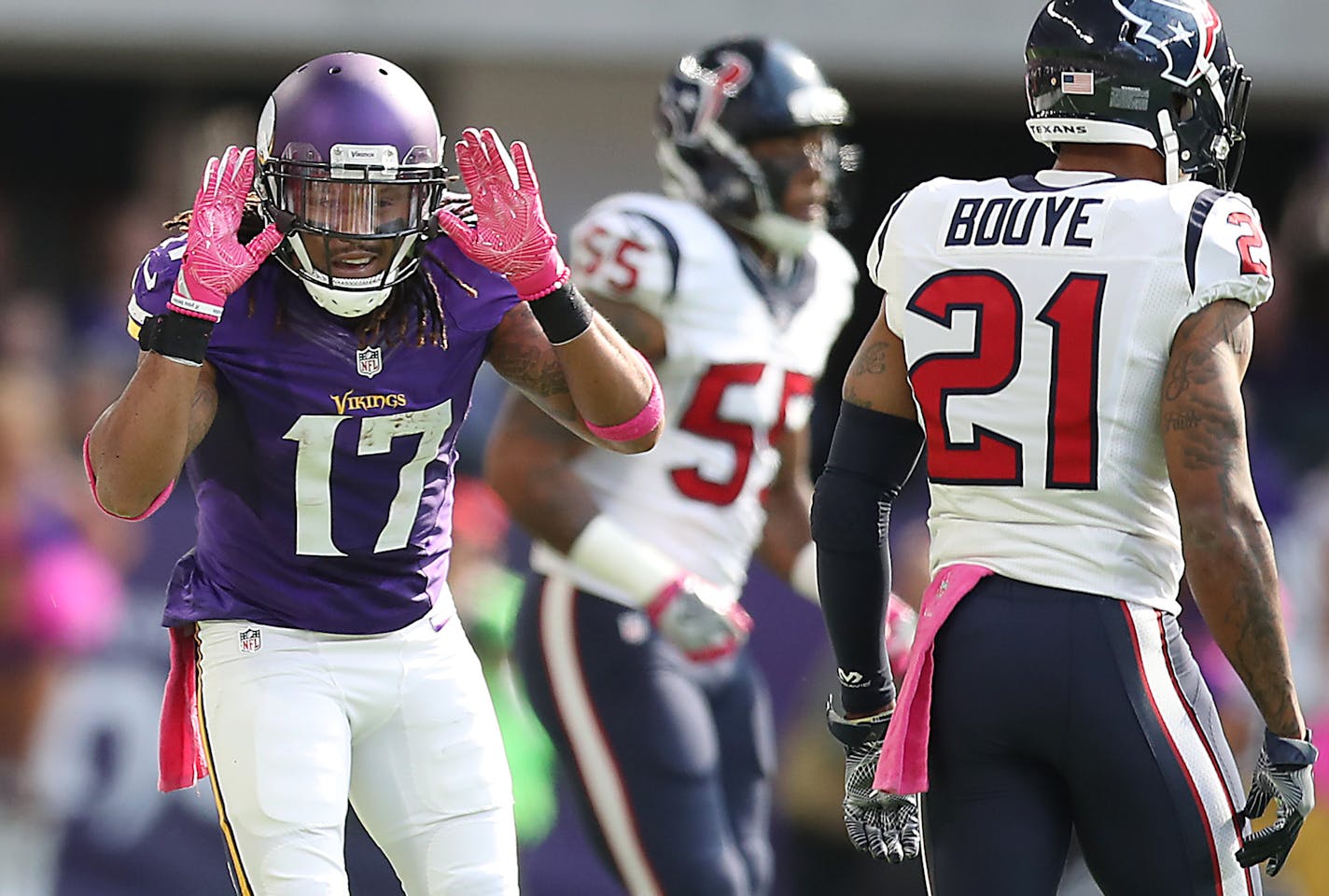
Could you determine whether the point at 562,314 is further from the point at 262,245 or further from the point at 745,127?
the point at 745,127

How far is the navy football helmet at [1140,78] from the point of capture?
340 cm

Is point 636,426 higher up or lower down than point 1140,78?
lower down

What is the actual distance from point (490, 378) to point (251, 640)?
4.48m

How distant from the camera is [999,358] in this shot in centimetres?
330

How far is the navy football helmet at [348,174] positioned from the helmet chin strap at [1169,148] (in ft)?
3.86

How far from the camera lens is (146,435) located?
3418 mm

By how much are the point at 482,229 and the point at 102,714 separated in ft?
11.9

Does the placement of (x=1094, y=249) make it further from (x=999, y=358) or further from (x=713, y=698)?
(x=713, y=698)

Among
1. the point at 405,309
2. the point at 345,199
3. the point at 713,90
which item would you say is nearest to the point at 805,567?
the point at 713,90

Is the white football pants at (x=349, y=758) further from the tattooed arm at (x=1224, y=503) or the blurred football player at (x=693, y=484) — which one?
the tattooed arm at (x=1224, y=503)

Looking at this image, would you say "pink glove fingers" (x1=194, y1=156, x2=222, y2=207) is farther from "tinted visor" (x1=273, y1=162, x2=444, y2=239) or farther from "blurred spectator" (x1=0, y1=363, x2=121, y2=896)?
"blurred spectator" (x1=0, y1=363, x2=121, y2=896)

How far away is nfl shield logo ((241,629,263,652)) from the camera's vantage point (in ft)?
11.9

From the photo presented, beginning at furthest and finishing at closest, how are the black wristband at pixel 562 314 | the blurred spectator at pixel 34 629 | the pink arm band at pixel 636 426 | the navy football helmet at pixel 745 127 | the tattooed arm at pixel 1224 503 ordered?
the blurred spectator at pixel 34 629
the navy football helmet at pixel 745 127
the pink arm band at pixel 636 426
the black wristband at pixel 562 314
the tattooed arm at pixel 1224 503

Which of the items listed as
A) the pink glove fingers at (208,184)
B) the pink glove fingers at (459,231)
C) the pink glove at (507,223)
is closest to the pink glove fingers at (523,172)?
the pink glove at (507,223)
